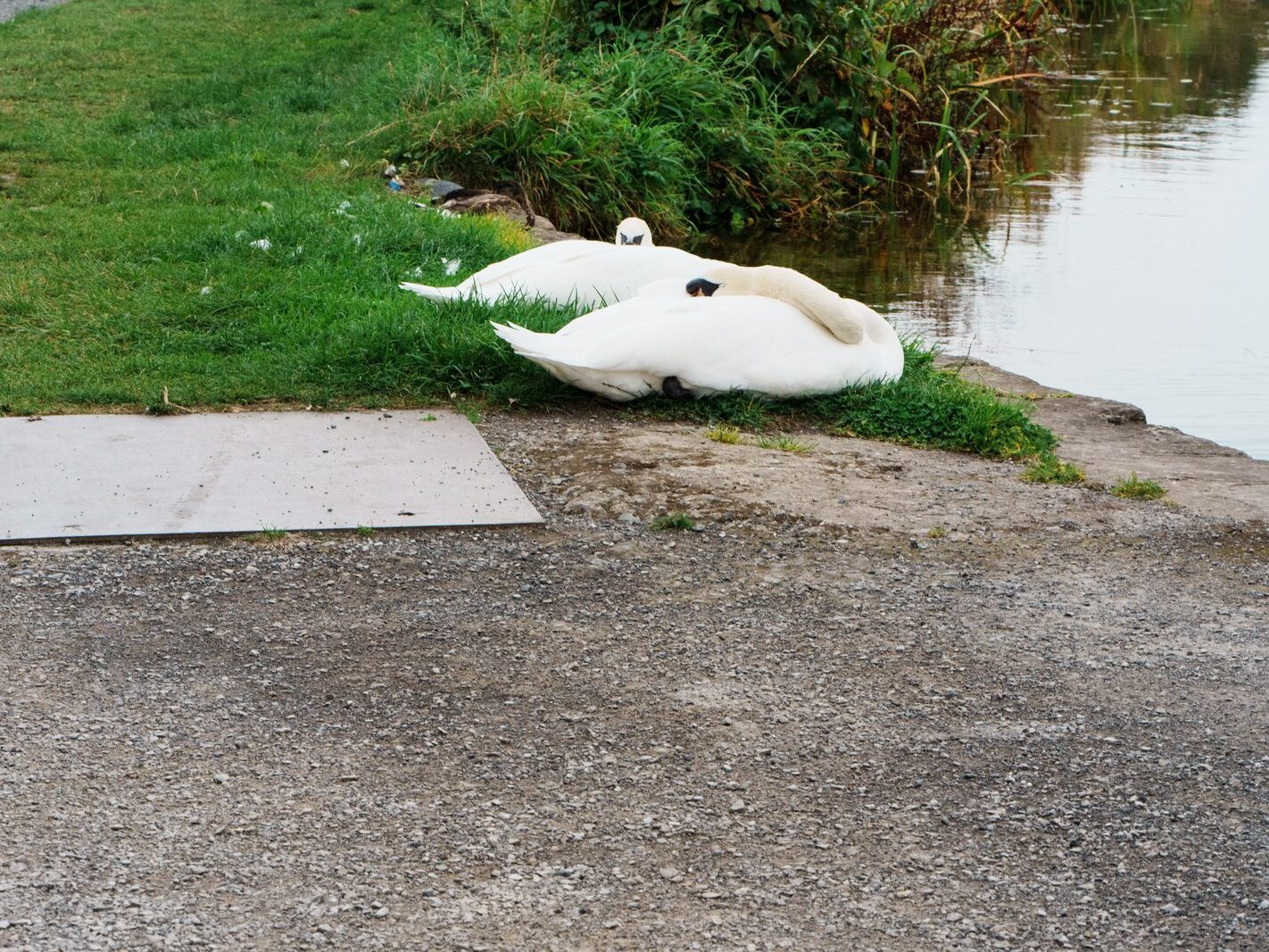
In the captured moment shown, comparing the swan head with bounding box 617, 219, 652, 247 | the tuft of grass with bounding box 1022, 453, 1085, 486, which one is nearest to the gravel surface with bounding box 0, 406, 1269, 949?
the tuft of grass with bounding box 1022, 453, 1085, 486

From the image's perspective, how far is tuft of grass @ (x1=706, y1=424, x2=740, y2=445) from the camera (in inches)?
232

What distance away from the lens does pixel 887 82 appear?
13.3m

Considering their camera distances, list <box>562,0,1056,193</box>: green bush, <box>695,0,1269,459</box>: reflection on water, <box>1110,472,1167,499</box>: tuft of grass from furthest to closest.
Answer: <box>562,0,1056,193</box>: green bush, <box>695,0,1269,459</box>: reflection on water, <box>1110,472,1167,499</box>: tuft of grass

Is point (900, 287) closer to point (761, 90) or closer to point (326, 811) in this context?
point (761, 90)

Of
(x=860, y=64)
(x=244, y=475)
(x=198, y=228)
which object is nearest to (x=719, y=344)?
(x=244, y=475)

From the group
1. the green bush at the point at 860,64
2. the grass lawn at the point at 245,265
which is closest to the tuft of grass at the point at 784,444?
the grass lawn at the point at 245,265

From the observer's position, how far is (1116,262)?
11438 millimetres

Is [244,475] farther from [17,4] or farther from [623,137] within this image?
[17,4]

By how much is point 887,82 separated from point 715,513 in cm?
915

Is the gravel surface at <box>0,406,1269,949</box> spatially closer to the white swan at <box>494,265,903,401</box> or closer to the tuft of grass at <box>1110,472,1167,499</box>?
the tuft of grass at <box>1110,472,1167,499</box>

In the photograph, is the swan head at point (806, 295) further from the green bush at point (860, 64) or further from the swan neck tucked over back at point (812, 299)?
the green bush at point (860, 64)

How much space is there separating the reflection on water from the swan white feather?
265cm

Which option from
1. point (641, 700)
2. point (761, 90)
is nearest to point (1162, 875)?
point (641, 700)

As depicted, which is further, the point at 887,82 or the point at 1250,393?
the point at 887,82
